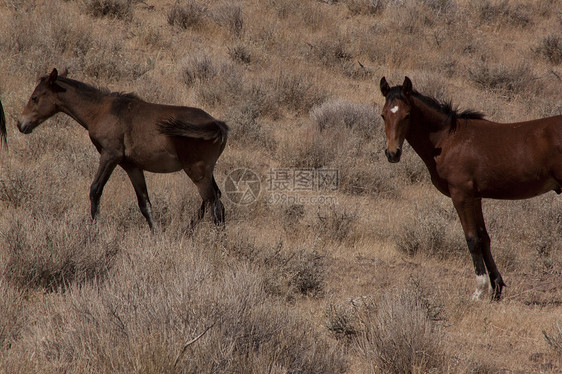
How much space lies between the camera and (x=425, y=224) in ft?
26.9

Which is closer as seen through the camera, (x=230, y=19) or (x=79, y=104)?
(x=79, y=104)

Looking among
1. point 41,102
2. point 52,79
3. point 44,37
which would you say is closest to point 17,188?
point 41,102

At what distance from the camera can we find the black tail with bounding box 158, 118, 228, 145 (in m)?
7.32

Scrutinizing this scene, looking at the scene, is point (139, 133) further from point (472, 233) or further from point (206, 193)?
point (472, 233)

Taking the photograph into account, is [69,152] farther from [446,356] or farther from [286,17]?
[286,17]

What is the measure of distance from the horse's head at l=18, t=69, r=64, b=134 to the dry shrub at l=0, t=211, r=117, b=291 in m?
2.08

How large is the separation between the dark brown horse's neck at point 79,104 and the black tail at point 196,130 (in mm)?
1024

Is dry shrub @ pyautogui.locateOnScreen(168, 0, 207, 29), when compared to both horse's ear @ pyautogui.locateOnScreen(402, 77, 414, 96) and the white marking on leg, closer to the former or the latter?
horse's ear @ pyautogui.locateOnScreen(402, 77, 414, 96)

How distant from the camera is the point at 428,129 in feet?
22.9

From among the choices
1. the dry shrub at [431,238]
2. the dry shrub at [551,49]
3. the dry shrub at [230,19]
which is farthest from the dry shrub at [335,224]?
the dry shrub at [551,49]

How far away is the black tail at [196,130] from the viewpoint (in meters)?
7.32

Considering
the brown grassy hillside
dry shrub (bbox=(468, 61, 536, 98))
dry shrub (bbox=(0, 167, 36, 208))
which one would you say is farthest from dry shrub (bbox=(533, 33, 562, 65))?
dry shrub (bbox=(0, 167, 36, 208))

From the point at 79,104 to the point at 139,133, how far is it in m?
0.94

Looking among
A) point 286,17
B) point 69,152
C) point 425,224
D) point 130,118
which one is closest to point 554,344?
point 425,224
